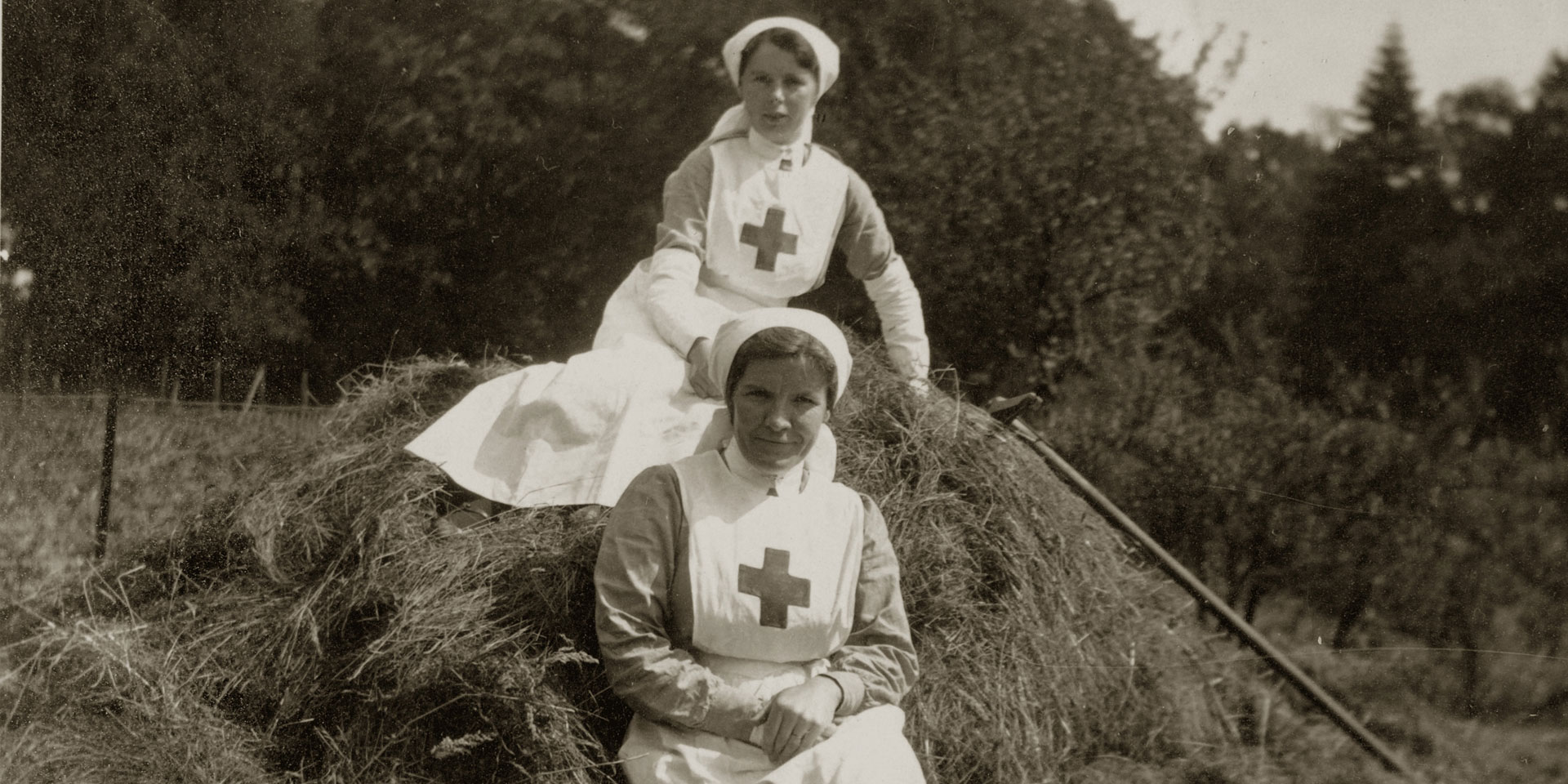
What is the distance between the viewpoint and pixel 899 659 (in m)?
2.85

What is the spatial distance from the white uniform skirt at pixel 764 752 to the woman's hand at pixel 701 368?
3.16 ft

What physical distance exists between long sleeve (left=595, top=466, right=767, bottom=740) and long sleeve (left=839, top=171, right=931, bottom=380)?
Result: 1.62 m

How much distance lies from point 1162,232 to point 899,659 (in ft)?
10.00

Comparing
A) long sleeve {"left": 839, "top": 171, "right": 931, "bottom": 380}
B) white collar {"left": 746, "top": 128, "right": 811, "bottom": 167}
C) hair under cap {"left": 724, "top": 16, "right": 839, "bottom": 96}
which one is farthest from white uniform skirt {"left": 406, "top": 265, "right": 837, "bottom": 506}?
hair under cap {"left": 724, "top": 16, "right": 839, "bottom": 96}

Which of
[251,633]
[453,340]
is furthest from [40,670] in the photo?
[453,340]

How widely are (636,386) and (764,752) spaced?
3.98 ft

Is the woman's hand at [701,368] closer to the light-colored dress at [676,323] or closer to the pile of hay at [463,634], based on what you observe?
the light-colored dress at [676,323]

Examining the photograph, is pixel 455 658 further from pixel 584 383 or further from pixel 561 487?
pixel 584 383

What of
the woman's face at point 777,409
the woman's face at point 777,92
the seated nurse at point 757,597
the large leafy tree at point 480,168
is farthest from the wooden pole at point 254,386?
the woman's face at point 777,409

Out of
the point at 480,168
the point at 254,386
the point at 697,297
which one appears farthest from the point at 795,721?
the point at 254,386

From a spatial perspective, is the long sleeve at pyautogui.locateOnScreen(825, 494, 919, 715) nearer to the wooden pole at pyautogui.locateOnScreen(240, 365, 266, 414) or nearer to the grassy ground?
the grassy ground

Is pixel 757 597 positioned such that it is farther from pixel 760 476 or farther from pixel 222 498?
pixel 222 498

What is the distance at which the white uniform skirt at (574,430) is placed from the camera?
3469 millimetres

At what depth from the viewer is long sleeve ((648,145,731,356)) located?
12.2ft
